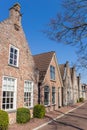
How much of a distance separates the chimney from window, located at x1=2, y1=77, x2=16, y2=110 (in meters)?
5.13

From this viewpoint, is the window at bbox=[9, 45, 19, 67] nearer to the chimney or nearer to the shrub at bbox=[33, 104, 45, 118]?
the chimney

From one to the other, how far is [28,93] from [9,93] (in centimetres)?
309

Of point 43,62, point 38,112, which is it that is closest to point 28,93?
point 38,112

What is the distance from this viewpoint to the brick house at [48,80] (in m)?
20.4

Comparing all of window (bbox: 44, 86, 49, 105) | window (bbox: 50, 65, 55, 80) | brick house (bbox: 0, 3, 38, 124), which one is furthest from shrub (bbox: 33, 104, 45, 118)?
window (bbox: 50, 65, 55, 80)

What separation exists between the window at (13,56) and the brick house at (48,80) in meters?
5.88

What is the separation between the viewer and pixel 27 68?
650 inches

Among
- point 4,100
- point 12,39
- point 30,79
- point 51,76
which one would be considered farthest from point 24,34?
point 51,76

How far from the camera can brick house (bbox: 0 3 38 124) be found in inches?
521

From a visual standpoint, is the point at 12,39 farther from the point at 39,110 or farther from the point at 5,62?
the point at 39,110

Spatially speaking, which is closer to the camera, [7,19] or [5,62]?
[5,62]

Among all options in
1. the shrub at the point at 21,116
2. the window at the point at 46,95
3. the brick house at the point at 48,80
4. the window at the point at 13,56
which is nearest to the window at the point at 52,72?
the brick house at the point at 48,80

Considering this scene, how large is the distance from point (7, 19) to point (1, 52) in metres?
3.08

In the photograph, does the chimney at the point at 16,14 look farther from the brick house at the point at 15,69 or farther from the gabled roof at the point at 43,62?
the gabled roof at the point at 43,62
